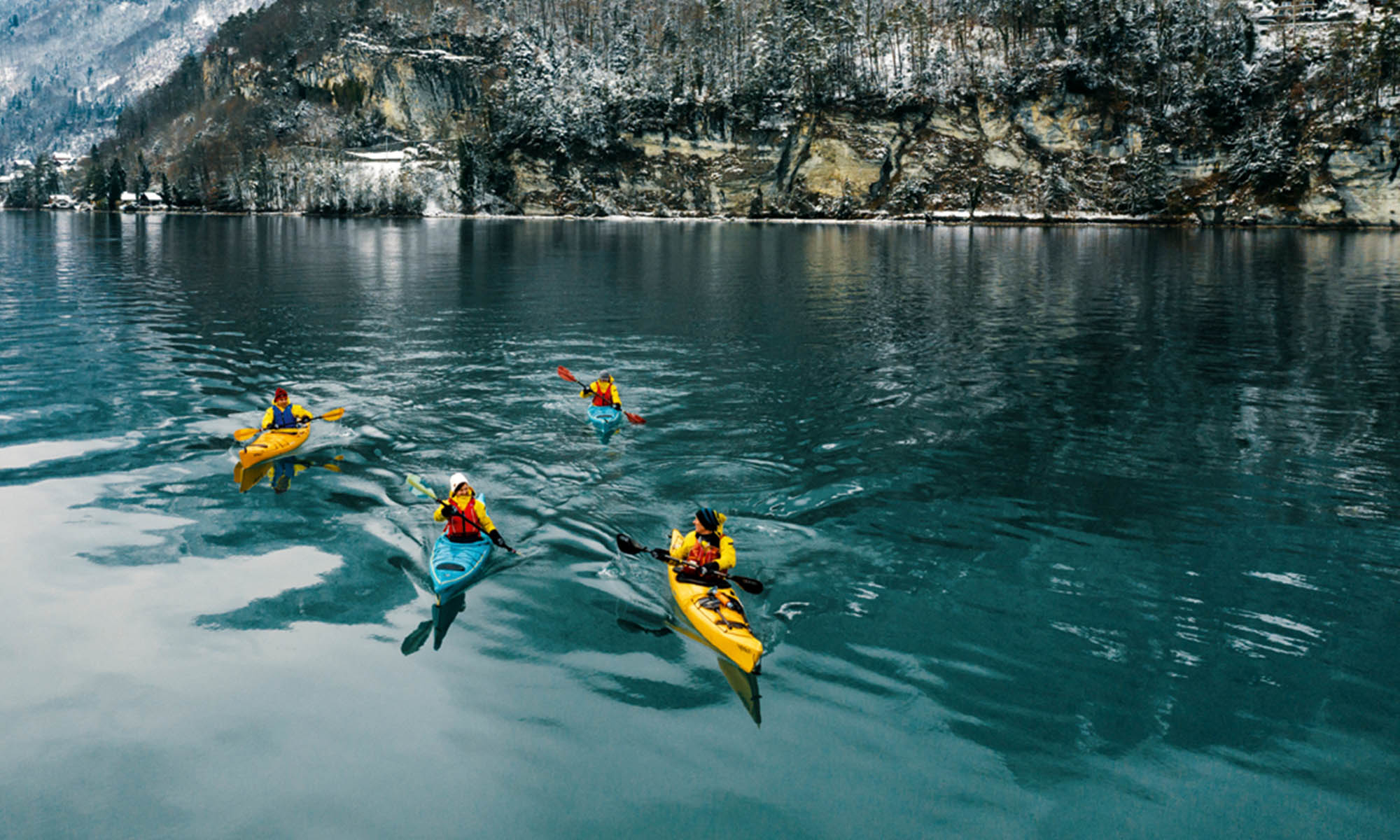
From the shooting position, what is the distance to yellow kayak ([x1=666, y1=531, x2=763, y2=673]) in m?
11.6

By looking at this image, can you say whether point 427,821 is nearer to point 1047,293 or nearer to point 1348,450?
point 1348,450

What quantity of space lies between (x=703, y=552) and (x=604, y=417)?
A: 10.5 meters

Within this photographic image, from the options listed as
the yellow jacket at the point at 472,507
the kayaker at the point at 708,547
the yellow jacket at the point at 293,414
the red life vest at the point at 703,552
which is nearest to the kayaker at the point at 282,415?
the yellow jacket at the point at 293,414

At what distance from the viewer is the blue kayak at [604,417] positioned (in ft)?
76.9

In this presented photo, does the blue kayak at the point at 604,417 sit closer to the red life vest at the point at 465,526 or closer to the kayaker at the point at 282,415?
the kayaker at the point at 282,415

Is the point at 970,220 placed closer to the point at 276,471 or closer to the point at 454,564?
the point at 276,471

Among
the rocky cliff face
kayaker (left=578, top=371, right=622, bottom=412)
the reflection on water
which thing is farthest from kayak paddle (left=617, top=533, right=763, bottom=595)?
the rocky cliff face

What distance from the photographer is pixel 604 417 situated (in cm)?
2345

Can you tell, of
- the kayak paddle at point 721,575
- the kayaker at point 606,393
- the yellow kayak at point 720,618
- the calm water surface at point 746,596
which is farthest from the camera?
the kayaker at point 606,393

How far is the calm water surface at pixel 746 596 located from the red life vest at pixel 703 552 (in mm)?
1027

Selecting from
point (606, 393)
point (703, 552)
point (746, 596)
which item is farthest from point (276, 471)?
point (746, 596)

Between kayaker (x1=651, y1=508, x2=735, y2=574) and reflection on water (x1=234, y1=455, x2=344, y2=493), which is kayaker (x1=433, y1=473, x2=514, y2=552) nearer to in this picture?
kayaker (x1=651, y1=508, x2=735, y2=574)

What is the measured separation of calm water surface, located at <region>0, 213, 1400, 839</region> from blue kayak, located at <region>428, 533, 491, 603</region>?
1.60 feet

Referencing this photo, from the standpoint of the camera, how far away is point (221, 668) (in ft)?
39.2
